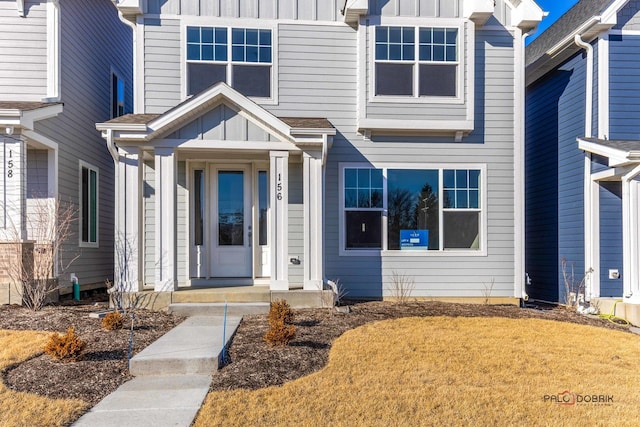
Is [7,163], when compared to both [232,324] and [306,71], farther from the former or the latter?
[306,71]

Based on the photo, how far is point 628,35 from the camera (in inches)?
356

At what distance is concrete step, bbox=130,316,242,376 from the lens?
15.7 ft

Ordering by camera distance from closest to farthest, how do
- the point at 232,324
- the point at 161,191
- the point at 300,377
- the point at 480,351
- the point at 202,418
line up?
the point at 202,418 → the point at 300,377 → the point at 480,351 → the point at 232,324 → the point at 161,191

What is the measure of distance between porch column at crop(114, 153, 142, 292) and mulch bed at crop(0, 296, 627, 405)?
0.62m

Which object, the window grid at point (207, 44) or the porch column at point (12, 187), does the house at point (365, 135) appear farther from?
the porch column at point (12, 187)

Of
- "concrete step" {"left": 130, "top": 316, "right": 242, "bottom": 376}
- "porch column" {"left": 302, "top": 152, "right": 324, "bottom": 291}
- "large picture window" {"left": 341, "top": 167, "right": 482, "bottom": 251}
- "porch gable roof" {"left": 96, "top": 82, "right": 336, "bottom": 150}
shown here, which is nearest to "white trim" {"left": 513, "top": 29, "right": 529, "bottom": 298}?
"large picture window" {"left": 341, "top": 167, "right": 482, "bottom": 251}

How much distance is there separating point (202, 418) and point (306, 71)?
6716 millimetres

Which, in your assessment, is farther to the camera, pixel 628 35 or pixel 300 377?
pixel 628 35

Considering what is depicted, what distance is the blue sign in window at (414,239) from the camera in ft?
29.2

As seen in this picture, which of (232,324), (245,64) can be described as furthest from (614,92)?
(232,324)

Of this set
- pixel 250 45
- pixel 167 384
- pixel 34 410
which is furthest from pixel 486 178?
pixel 34 410

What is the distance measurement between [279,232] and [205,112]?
2.27 metres

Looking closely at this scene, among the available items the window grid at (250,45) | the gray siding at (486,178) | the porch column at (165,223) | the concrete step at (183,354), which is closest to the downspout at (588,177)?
the gray siding at (486,178)

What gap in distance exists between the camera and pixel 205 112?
7.57 metres
